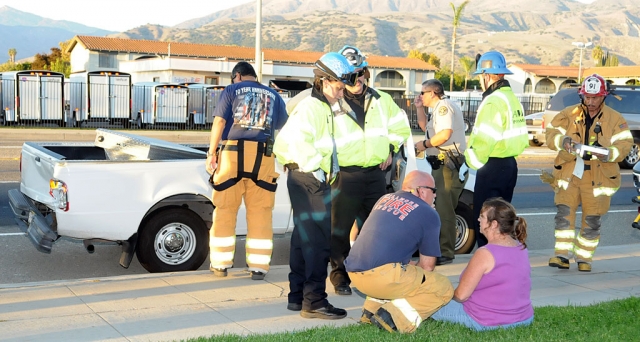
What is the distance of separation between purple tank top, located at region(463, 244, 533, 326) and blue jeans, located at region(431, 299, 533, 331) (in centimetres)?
2

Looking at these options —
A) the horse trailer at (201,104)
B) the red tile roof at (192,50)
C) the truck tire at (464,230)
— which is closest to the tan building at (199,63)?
the red tile roof at (192,50)

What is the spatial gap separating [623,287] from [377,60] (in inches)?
2681

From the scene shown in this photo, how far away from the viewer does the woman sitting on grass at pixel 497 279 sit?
17.0 ft

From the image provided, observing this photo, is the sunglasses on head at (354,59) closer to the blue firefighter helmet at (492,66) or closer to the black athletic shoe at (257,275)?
the blue firefighter helmet at (492,66)

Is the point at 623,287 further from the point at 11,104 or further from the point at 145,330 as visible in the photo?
the point at 11,104

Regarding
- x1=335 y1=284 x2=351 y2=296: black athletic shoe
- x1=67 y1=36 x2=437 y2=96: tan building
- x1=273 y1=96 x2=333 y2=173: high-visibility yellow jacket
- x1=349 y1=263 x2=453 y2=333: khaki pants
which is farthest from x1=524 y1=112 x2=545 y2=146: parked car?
x1=67 y1=36 x2=437 y2=96: tan building

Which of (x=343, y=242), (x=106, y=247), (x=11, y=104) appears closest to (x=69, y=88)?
(x=11, y=104)

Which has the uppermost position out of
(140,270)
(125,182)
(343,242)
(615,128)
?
(615,128)

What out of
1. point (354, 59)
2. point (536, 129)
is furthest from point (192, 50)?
point (354, 59)

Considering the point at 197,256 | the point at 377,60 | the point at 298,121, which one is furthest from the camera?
the point at 377,60

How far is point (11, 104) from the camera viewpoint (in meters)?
27.3

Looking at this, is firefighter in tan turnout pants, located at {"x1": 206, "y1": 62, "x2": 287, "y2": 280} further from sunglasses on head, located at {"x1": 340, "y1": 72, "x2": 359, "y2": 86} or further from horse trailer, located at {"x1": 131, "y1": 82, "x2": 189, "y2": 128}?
horse trailer, located at {"x1": 131, "y1": 82, "x2": 189, "y2": 128}

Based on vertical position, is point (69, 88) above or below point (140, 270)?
above

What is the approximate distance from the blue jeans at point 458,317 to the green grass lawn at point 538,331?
5 cm
